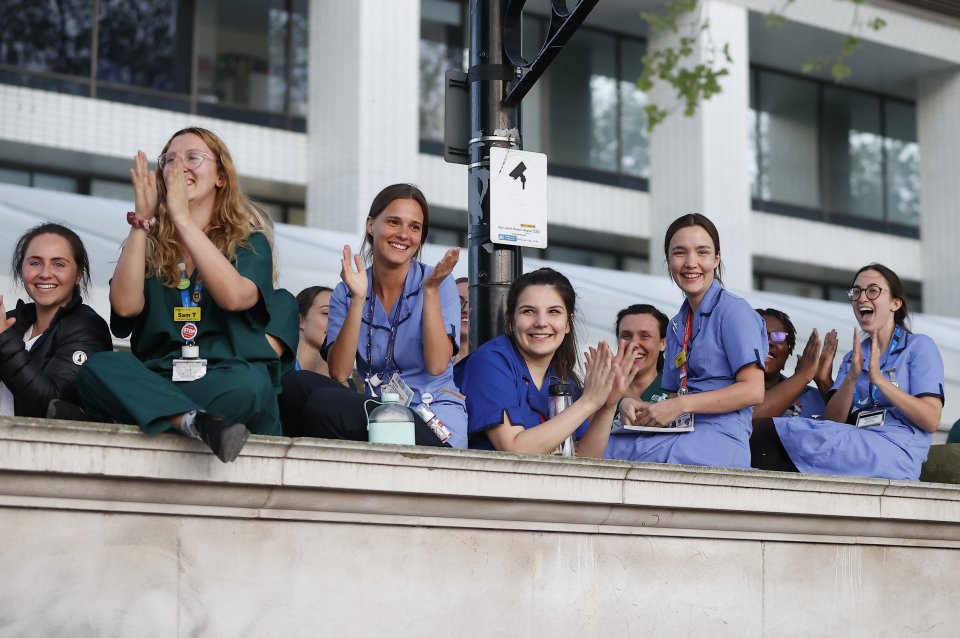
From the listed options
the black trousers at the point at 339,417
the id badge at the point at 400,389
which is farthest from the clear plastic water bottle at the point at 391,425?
the id badge at the point at 400,389

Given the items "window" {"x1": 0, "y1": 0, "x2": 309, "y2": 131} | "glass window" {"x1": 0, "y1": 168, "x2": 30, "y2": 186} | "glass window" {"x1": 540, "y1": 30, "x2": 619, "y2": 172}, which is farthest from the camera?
"glass window" {"x1": 540, "y1": 30, "x2": 619, "y2": 172}

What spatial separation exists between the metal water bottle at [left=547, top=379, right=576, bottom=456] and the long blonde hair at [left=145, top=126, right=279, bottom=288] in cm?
125

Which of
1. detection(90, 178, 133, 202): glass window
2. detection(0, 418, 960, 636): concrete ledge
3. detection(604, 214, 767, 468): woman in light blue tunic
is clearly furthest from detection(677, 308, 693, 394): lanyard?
detection(90, 178, 133, 202): glass window

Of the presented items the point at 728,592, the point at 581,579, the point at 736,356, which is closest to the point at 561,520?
the point at 581,579

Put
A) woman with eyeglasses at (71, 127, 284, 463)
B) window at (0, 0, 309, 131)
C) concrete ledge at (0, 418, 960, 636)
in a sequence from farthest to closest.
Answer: window at (0, 0, 309, 131)
woman with eyeglasses at (71, 127, 284, 463)
concrete ledge at (0, 418, 960, 636)

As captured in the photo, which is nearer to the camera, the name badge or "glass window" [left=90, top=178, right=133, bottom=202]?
the name badge

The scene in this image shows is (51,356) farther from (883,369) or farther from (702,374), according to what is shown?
(883,369)

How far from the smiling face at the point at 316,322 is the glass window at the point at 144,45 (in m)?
12.9

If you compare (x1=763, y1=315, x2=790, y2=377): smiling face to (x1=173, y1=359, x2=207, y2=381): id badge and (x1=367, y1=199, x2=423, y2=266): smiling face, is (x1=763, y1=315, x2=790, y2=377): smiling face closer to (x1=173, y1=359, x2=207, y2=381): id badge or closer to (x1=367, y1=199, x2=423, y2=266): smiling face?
(x1=367, y1=199, x2=423, y2=266): smiling face

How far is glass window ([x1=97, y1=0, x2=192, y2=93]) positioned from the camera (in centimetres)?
1927

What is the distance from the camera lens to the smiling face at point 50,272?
5512 mm

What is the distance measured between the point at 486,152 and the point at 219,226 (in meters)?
1.95

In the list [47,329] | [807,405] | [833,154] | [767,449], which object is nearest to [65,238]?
[47,329]

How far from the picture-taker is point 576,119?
23.0m
